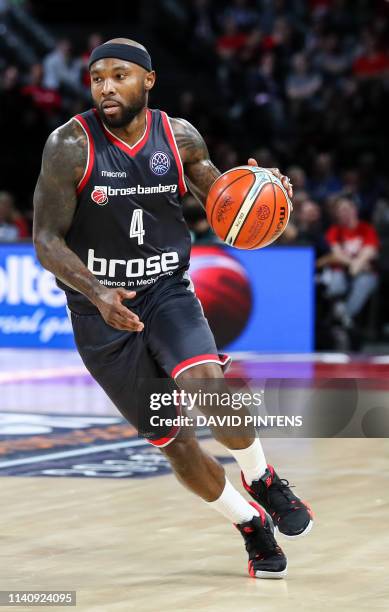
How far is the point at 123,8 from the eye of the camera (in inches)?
896

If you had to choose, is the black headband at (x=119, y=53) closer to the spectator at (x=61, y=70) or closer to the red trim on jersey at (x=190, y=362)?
the red trim on jersey at (x=190, y=362)

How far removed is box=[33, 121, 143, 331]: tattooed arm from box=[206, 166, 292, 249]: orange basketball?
0.60 metres

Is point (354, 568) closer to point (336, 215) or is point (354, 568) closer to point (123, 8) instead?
point (336, 215)

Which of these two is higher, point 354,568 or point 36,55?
point 36,55

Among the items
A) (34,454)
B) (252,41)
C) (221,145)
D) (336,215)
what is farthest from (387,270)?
(34,454)

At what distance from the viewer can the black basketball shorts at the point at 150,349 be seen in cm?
488

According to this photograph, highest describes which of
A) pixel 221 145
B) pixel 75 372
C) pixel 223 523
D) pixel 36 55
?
pixel 36 55

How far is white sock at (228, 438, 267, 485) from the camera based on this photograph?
5.01m

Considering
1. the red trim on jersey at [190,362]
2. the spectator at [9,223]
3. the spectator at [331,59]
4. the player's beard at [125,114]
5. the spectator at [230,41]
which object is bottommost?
the spectator at [9,223]

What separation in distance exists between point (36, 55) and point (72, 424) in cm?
1332

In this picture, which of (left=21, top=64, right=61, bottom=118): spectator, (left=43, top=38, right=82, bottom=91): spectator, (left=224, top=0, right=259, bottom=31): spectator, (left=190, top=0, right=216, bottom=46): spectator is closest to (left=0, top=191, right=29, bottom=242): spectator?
(left=21, top=64, right=61, bottom=118): spectator

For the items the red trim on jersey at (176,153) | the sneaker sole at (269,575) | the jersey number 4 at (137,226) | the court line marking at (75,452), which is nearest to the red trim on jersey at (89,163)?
the jersey number 4 at (137,226)

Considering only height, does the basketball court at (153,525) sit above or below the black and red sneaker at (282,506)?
below

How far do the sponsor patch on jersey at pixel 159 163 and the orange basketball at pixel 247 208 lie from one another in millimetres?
224
